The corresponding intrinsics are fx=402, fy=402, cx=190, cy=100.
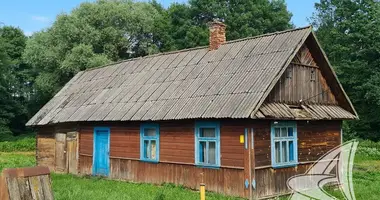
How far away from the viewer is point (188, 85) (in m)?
14.0

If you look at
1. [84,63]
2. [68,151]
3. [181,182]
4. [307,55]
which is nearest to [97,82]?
[68,151]

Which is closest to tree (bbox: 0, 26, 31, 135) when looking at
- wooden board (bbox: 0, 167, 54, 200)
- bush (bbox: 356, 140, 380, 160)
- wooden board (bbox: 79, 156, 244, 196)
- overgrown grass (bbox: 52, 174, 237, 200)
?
wooden board (bbox: 79, 156, 244, 196)

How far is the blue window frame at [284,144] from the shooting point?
11.7m

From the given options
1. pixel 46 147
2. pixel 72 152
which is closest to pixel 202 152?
pixel 72 152

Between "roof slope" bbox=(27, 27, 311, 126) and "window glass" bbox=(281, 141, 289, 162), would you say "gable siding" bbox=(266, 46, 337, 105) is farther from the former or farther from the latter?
"window glass" bbox=(281, 141, 289, 162)

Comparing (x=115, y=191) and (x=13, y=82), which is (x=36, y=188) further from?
(x=13, y=82)

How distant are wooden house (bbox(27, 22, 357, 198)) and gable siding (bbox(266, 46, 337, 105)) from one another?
3 cm

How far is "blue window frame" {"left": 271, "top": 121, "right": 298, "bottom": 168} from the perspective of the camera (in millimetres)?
11695

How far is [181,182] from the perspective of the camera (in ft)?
41.8

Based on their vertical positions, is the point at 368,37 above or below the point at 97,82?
above

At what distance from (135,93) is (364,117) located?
2356 cm

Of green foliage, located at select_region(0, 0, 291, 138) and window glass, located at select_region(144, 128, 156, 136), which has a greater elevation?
green foliage, located at select_region(0, 0, 291, 138)

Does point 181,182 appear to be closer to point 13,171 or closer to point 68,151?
point 68,151

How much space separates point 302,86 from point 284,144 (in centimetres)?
227
